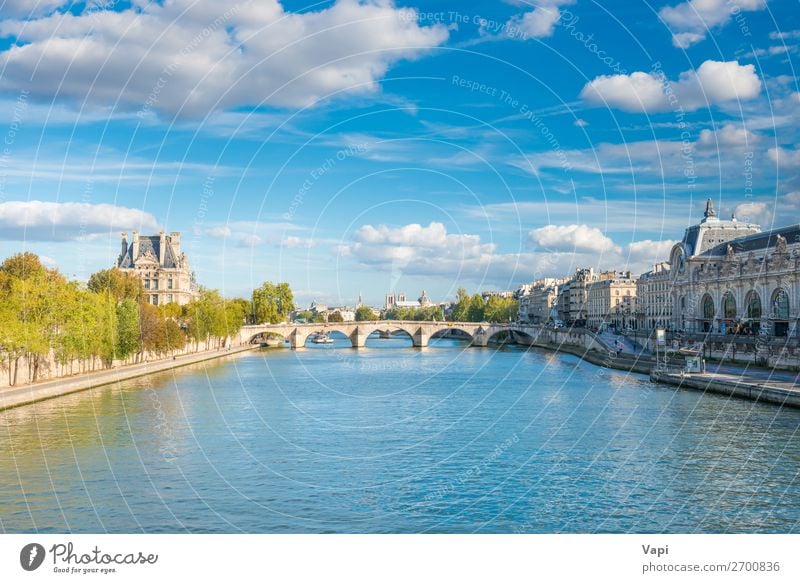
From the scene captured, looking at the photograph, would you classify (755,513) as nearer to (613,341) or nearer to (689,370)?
(689,370)

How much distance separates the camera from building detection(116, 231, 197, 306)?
8544 cm

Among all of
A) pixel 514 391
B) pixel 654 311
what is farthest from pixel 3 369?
pixel 654 311

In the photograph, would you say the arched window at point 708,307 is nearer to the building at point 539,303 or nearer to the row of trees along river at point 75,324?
the row of trees along river at point 75,324

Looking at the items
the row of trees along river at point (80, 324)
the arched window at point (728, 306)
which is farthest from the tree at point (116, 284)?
the arched window at point (728, 306)

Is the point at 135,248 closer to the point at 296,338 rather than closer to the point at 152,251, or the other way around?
the point at 152,251

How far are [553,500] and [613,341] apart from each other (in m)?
51.3

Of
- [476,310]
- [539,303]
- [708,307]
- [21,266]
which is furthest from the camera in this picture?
[539,303]

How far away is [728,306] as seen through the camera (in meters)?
62.3

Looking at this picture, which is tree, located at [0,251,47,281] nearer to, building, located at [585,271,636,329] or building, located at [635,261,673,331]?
building, located at [635,261,673,331]

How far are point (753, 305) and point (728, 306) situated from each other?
13.9 ft

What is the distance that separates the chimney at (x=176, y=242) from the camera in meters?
88.9
